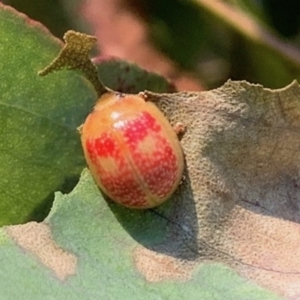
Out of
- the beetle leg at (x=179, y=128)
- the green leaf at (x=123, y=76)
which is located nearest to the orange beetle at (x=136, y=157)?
the beetle leg at (x=179, y=128)

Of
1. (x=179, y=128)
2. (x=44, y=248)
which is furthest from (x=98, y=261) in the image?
(x=179, y=128)

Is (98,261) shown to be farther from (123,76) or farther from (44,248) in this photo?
(123,76)

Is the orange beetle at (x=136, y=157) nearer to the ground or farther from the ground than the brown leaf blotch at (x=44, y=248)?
farther from the ground

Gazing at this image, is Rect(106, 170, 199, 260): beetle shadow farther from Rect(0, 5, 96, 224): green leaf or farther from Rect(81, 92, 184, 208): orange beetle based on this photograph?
Rect(0, 5, 96, 224): green leaf

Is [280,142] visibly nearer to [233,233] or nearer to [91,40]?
[233,233]

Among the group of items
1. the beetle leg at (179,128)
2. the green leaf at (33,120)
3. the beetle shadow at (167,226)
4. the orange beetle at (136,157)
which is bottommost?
the green leaf at (33,120)

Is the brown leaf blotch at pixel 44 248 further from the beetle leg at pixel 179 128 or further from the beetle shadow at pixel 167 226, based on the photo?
the beetle leg at pixel 179 128

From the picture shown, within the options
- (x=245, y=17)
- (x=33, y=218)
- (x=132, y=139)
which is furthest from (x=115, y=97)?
(x=245, y=17)

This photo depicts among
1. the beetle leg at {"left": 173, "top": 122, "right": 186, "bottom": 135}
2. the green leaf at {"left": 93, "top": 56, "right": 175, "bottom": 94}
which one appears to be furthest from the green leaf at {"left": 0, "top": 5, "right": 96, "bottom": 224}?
the beetle leg at {"left": 173, "top": 122, "right": 186, "bottom": 135}
